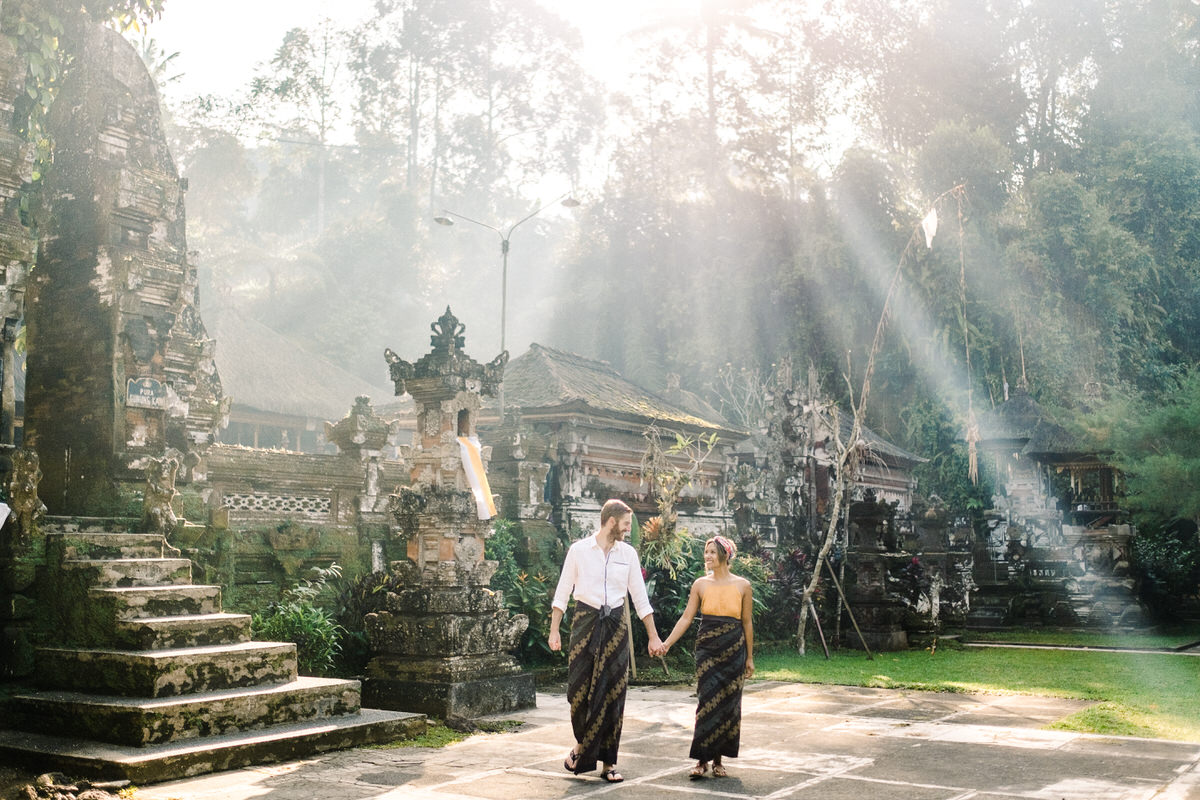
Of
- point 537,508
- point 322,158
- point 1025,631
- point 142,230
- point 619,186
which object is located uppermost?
point 322,158

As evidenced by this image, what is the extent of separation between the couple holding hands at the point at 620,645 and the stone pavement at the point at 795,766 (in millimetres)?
226

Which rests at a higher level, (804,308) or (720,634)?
(804,308)

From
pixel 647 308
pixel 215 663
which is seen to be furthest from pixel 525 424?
pixel 647 308

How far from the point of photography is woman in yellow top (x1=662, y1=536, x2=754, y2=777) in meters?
6.65

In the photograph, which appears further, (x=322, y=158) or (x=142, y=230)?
(x=322, y=158)

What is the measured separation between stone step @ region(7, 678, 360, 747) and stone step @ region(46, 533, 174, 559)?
1.19 metres

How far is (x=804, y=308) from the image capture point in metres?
29.3

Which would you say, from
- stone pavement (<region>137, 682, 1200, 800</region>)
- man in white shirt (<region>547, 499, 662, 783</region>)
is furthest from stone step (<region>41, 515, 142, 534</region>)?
man in white shirt (<region>547, 499, 662, 783</region>)

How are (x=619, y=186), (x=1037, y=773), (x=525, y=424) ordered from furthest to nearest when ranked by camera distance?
(x=619, y=186), (x=525, y=424), (x=1037, y=773)

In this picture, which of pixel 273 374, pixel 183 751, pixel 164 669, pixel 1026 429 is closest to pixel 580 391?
pixel 164 669

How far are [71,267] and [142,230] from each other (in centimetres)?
73

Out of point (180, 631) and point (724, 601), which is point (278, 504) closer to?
point (180, 631)

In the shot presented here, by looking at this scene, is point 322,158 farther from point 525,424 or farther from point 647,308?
point 525,424

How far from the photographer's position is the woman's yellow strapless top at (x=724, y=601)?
6.84m
